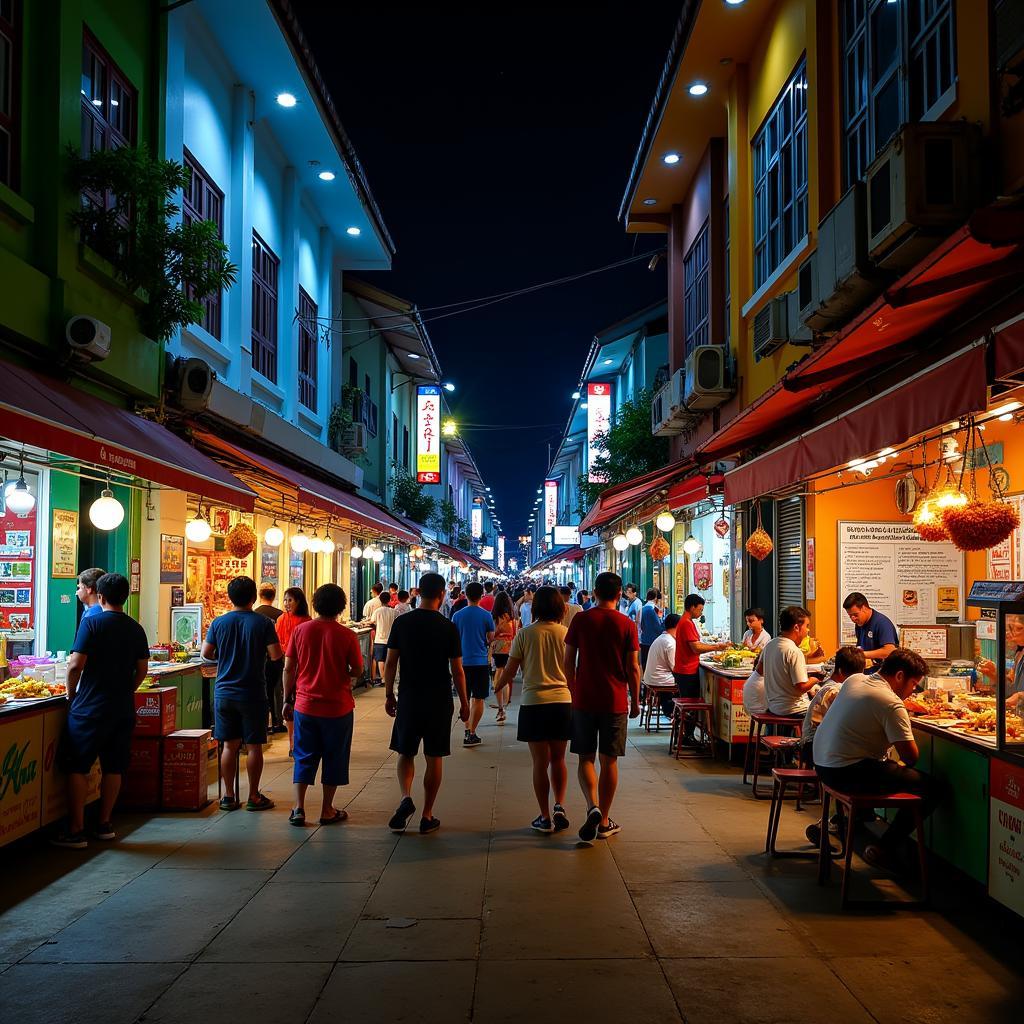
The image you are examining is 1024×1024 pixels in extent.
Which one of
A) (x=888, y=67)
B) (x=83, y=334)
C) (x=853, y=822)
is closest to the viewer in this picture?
(x=853, y=822)

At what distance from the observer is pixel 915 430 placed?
6094 millimetres

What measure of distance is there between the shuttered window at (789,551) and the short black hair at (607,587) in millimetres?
4657

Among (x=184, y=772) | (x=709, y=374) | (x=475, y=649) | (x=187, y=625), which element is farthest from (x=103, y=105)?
(x=709, y=374)

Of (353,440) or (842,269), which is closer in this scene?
(842,269)

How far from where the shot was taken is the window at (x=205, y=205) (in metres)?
12.9

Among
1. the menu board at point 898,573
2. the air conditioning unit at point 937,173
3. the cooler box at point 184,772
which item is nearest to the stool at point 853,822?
the air conditioning unit at point 937,173

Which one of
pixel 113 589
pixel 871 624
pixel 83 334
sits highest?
pixel 83 334

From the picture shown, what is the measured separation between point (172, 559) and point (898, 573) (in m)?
8.69

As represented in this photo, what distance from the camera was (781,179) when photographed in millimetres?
12953

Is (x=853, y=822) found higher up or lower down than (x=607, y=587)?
lower down

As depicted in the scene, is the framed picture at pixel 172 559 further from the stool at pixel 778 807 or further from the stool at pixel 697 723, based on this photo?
the stool at pixel 778 807

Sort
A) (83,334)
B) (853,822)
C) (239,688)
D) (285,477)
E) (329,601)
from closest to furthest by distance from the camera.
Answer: (853,822) → (329,601) → (239,688) → (83,334) → (285,477)

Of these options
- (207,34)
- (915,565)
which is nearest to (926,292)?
(915,565)

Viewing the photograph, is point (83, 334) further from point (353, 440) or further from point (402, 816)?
point (353, 440)
